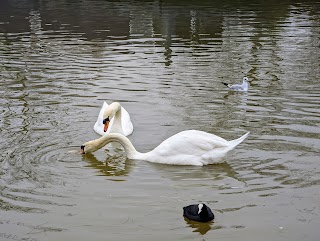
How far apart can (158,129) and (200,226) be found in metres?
4.09

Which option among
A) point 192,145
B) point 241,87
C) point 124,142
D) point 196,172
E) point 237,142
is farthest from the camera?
point 241,87

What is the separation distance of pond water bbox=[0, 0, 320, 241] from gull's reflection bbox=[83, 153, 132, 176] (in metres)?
0.03

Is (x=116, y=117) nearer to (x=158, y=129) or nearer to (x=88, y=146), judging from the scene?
(x=158, y=129)

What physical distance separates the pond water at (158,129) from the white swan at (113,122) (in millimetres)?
195

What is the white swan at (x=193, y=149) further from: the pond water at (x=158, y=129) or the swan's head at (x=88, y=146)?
the swan's head at (x=88, y=146)

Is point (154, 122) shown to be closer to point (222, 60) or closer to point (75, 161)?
point (75, 161)

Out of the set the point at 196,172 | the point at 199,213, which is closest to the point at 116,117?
the point at 196,172

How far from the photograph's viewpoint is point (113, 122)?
452 inches

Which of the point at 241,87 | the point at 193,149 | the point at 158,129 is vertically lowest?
the point at 241,87

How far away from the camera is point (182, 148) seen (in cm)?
966

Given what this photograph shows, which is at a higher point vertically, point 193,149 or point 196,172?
point 193,149

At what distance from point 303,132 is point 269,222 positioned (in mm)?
3690

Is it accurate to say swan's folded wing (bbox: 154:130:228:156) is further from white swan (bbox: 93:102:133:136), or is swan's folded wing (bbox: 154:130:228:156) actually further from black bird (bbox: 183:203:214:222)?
→ black bird (bbox: 183:203:214:222)

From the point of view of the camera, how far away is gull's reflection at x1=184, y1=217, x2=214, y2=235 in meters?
7.41
